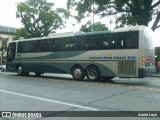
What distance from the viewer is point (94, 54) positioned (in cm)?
1658

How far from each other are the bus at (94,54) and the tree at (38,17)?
29.8 m

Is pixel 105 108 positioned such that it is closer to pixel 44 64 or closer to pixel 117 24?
pixel 44 64

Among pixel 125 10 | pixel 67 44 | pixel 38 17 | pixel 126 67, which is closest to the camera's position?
pixel 126 67

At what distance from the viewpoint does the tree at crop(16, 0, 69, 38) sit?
5050cm

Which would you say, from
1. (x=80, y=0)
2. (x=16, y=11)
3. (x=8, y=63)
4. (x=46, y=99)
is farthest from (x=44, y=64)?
(x=16, y=11)

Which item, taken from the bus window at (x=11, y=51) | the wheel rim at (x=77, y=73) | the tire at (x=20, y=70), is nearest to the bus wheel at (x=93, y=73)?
the wheel rim at (x=77, y=73)

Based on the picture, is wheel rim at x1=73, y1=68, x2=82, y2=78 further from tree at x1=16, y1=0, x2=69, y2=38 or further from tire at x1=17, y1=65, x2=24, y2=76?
tree at x1=16, y1=0, x2=69, y2=38

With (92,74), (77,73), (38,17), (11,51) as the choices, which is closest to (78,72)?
(77,73)

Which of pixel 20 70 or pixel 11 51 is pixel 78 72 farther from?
pixel 11 51

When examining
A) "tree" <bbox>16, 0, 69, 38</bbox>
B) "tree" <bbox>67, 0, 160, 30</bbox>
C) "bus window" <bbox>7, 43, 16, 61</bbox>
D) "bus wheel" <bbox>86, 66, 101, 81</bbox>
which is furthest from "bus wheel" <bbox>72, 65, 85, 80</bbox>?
"tree" <bbox>16, 0, 69, 38</bbox>

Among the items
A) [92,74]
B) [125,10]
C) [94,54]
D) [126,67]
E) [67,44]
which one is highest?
[125,10]

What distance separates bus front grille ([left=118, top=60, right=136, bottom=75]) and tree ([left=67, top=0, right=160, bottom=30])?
1370cm

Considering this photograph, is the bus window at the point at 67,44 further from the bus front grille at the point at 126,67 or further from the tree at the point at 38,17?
the tree at the point at 38,17

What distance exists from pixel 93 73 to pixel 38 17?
1491 inches
